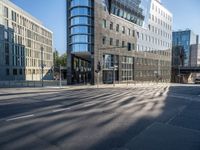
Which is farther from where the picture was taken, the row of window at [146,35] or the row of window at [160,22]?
the row of window at [160,22]

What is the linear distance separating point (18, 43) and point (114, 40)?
132 ft

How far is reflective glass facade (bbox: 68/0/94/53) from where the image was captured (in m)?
35.3

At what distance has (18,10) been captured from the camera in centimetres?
6494

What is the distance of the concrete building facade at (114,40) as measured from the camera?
35750 millimetres

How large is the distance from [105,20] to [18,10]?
136 ft

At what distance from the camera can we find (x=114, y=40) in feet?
136

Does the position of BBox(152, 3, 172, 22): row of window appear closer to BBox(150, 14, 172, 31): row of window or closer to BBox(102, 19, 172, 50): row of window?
BBox(150, 14, 172, 31): row of window

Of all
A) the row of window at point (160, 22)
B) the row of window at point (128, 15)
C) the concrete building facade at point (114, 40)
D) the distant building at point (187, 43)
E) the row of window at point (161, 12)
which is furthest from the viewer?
the distant building at point (187, 43)

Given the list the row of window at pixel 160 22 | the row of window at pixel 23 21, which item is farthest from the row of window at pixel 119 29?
the row of window at pixel 23 21

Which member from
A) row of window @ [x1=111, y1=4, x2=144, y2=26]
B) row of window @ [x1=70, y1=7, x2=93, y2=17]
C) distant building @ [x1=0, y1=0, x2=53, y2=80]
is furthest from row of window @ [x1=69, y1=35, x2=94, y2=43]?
distant building @ [x1=0, y1=0, x2=53, y2=80]

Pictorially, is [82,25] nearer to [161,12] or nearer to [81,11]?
[81,11]

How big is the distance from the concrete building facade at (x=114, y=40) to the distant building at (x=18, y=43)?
51.5 feet

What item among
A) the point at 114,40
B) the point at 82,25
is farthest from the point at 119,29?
the point at 82,25

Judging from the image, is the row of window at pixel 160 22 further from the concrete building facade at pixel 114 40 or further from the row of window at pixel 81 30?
the row of window at pixel 81 30
